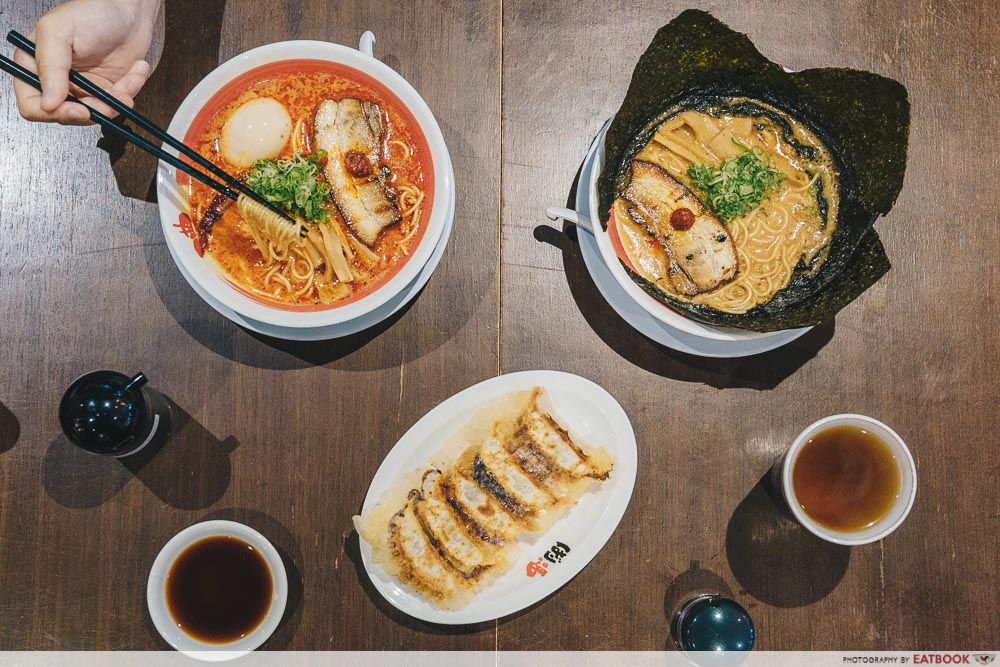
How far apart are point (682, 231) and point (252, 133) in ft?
4.18

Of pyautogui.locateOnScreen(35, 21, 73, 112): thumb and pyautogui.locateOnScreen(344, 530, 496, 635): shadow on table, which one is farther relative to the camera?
pyautogui.locateOnScreen(344, 530, 496, 635): shadow on table

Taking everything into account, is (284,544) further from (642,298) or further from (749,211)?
(749,211)

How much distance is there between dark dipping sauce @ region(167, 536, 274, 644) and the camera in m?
2.15

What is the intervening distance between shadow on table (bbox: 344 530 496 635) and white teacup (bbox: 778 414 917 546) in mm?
1114

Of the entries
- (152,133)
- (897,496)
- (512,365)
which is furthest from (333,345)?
(897,496)

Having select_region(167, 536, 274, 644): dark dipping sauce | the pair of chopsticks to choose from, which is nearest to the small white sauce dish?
select_region(167, 536, 274, 644): dark dipping sauce

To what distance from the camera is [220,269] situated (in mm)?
1988

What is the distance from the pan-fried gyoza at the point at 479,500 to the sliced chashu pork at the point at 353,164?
679 mm

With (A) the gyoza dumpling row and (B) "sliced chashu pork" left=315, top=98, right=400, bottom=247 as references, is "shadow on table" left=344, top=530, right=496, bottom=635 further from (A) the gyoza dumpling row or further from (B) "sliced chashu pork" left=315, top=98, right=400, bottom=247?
(B) "sliced chashu pork" left=315, top=98, right=400, bottom=247

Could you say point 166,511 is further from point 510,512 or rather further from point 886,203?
point 886,203

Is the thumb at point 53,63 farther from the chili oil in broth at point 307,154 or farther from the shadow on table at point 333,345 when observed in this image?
the shadow on table at point 333,345

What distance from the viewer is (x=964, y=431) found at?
90.8 inches

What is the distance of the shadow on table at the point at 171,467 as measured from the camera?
221 centimetres

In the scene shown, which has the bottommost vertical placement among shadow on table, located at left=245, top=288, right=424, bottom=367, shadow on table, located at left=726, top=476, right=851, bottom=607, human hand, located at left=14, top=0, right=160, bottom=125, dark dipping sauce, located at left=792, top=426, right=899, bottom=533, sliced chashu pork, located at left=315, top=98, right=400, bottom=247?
shadow on table, located at left=726, top=476, right=851, bottom=607
